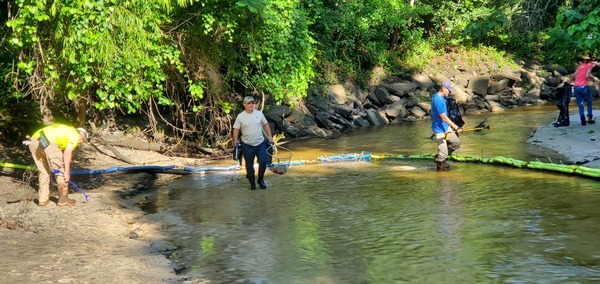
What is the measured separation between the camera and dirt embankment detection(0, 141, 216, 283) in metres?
6.73

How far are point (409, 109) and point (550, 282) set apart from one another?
2292 centimetres

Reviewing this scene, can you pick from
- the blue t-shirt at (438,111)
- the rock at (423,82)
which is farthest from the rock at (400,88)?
the blue t-shirt at (438,111)

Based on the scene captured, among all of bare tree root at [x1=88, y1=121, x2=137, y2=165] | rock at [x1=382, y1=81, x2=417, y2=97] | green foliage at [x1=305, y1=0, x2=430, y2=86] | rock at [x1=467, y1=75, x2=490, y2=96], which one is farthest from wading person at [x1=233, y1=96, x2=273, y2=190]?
rock at [x1=467, y1=75, x2=490, y2=96]

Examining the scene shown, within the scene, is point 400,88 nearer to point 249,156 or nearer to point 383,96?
point 383,96

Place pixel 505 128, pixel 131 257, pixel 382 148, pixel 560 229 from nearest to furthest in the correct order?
1. pixel 131 257
2. pixel 560 229
3. pixel 382 148
4. pixel 505 128

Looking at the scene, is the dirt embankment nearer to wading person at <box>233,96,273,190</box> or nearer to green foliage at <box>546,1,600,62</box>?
wading person at <box>233,96,273,190</box>

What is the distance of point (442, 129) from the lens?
13.0 meters

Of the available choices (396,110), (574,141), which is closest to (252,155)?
(574,141)

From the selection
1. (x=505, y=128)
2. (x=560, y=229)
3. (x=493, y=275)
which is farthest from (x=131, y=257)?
(x=505, y=128)

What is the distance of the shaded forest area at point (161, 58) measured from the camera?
11.8 meters

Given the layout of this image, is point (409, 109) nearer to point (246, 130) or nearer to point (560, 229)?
point (246, 130)

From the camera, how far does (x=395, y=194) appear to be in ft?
36.2

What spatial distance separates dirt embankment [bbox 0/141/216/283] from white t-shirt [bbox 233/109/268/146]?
2.25m

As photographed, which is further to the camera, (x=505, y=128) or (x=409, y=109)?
(x=409, y=109)
